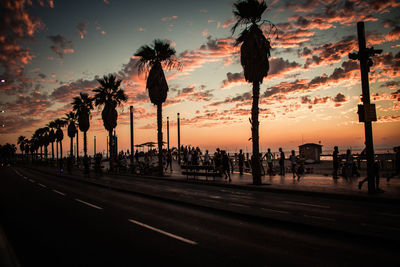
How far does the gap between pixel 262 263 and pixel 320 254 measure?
130 centimetres

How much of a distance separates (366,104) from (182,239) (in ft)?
35.2

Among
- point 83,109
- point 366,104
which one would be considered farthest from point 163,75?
point 83,109

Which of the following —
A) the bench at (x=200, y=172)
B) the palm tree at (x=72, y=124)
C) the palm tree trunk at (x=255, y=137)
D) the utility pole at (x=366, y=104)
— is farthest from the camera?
the palm tree at (x=72, y=124)

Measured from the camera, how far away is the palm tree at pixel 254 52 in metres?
17.8

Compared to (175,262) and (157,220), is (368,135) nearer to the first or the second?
(157,220)

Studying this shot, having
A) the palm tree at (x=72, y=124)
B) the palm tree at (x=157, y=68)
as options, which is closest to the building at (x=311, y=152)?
the palm tree at (x=157, y=68)

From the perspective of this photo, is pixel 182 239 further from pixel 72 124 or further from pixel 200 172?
pixel 72 124

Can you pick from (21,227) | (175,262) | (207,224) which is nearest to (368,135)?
(207,224)

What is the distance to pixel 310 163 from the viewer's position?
116ft

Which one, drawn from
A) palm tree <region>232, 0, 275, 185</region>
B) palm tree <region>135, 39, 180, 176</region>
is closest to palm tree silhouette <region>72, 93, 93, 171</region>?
palm tree <region>135, 39, 180, 176</region>

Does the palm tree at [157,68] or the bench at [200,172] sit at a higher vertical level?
the palm tree at [157,68]

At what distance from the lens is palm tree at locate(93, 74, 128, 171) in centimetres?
3806

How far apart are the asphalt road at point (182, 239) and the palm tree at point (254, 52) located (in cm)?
827

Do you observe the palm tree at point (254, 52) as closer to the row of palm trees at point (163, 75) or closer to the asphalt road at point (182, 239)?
the row of palm trees at point (163, 75)
